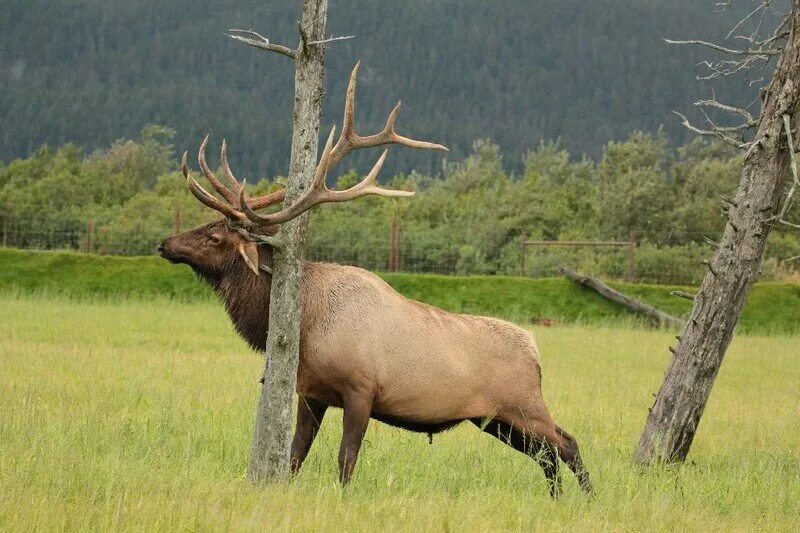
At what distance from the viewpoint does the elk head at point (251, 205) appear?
6.95 meters

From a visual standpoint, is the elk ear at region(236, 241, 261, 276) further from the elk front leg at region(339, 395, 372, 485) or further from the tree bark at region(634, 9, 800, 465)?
the tree bark at region(634, 9, 800, 465)

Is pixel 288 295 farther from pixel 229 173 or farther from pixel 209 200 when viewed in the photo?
pixel 229 173

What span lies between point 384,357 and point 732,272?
3.35 metres

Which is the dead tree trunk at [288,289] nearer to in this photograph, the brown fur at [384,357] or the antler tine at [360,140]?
the antler tine at [360,140]

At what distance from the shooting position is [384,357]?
776 centimetres

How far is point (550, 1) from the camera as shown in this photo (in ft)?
498

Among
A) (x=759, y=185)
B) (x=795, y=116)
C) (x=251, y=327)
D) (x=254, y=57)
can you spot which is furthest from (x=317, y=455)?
(x=254, y=57)

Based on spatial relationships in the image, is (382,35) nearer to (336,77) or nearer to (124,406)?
(336,77)

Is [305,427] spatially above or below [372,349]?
below

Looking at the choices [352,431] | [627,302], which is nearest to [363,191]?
[352,431]

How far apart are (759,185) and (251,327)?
4.47 m

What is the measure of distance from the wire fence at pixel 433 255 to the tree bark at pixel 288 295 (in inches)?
955

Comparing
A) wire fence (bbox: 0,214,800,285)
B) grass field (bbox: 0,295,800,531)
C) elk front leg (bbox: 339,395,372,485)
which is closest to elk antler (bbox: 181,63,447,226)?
elk front leg (bbox: 339,395,372,485)

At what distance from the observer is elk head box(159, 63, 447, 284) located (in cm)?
695
